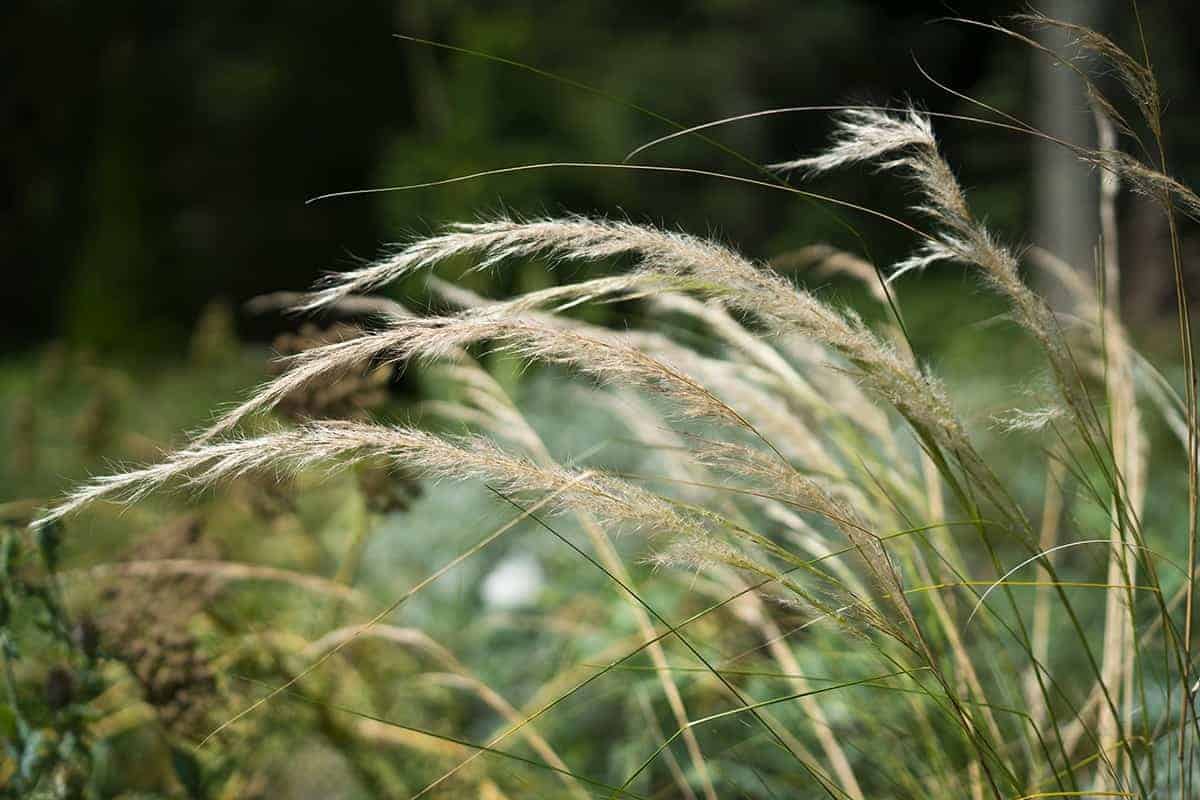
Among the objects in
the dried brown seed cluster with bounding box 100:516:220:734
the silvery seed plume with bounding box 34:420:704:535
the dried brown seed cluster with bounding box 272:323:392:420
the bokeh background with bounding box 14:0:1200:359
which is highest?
the silvery seed plume with bounding box 34:420:704:535

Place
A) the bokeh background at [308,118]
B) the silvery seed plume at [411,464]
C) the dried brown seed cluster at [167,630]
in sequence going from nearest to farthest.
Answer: the silvery seed plume at [411,464]
the dried brown seed cluster at [167,630]
the bokeh background at [308,118]

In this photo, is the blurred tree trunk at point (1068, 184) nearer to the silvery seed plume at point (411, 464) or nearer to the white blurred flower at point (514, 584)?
the white blurred flower at point (514, 584)

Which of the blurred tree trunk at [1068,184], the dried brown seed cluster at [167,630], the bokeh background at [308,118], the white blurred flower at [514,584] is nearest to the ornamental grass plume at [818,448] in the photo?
the dried brown seed cluster at [167,630]

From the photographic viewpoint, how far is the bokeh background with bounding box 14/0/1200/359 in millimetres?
8602

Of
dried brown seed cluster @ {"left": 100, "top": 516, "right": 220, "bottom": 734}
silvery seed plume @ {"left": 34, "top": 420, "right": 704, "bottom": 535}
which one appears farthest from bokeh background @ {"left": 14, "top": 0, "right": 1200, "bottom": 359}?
silvery seed plume @ {"left": 34, "top": 420, "right": 704, "bottom": 535}

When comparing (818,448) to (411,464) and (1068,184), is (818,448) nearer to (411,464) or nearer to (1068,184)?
(411,464)

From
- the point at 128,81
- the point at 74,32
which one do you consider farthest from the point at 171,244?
the point at 74,32

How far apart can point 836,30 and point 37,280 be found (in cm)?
778

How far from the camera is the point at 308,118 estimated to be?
1049 centimetres

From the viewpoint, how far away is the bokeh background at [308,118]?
339 inches

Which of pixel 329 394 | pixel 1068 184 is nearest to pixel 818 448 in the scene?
pixel 329 394

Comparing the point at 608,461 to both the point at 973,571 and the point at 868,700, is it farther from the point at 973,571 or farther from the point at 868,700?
the point at 868,700

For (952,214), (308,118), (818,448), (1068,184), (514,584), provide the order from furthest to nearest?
(308,118) → (1068,184) → (514,584) → (818,448) → (952,214)

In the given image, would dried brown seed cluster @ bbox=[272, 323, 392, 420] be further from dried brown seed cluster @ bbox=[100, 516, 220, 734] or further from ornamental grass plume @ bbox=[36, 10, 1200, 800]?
dried brown seed cluster @ bbox=[100, 516, 220, 734]
